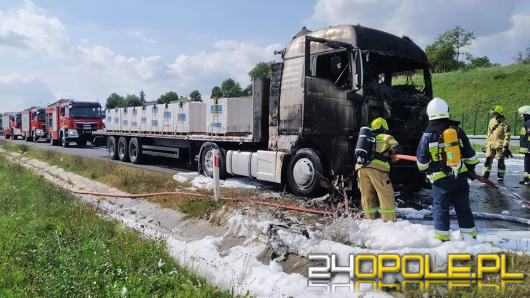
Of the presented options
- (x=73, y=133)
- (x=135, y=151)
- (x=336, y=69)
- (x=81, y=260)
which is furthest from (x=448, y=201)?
(x=73, y=133)

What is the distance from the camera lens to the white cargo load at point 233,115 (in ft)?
32.9

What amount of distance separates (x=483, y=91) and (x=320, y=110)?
2837 centimetres

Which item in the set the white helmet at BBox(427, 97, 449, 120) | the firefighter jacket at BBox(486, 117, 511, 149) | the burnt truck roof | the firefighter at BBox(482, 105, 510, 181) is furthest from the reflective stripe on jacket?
the firefighter jacket at BBox(486, 117, 511, 149)

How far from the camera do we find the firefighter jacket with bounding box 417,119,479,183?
15.7ft

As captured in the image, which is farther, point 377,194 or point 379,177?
point 377,194

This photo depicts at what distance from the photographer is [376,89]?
23.7 feet

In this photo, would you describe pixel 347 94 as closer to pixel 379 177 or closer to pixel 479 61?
pixel 379 177

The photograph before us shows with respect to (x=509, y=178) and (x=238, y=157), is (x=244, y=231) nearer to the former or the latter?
(x=238, y=157)

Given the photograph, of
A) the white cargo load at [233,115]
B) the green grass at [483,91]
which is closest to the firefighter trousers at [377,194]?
the white cargo load at [233,115]

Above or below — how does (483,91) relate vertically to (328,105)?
above

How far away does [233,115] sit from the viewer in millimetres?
10242

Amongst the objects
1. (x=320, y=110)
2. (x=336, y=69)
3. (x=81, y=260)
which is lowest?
(x=81, y=260)

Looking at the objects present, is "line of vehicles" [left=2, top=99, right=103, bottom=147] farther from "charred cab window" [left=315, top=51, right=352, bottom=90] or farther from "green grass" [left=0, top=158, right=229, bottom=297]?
"charred cab window" [left=315, top=51, right=352, bottom=90]

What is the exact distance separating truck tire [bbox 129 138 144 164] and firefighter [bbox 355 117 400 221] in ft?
34.9
